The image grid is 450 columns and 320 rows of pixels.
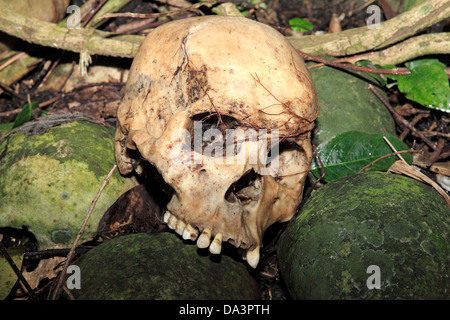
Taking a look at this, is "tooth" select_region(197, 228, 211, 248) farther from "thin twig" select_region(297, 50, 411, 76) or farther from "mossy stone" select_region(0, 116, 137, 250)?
"thin twig" select_region(297, 50, 411, 76)

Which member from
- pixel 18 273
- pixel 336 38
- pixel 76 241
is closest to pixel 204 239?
pixel 76 241

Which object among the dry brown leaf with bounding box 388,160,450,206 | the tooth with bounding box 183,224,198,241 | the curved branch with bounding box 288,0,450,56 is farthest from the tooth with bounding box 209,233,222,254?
the curved branch with bounding box 288,0,450,56

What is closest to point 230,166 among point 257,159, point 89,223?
point 257,159

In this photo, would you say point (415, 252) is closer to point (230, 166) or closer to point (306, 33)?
point (230, 166)

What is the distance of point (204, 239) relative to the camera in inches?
80.4

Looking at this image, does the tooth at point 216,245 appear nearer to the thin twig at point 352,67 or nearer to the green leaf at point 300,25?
the thin twig at point 352,67

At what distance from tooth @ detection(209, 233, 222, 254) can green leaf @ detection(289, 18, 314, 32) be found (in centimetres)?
251

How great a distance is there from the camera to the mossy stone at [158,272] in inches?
81.2

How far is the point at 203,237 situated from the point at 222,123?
69 cm

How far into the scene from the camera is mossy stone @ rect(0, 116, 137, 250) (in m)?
2.52

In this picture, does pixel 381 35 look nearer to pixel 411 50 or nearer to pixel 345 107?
pixel 411 50

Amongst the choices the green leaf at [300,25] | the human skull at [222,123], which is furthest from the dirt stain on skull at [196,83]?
the green leaf at [300,25]

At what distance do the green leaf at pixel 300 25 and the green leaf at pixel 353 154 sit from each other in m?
1.48

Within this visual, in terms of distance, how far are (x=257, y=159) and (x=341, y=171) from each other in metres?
0.82
